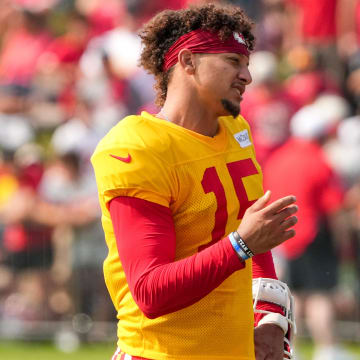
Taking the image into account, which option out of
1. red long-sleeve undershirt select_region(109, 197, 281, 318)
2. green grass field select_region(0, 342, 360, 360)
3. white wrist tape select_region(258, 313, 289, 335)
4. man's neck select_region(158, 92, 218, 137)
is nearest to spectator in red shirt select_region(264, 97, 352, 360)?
green grass field select_region(0, 342, 360, 360)

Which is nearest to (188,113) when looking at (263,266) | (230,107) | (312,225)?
(230,107)

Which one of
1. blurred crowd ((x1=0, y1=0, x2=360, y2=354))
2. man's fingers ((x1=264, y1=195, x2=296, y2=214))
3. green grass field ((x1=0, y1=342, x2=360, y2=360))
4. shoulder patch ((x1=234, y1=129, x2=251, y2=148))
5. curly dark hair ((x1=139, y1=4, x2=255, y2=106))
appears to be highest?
blurred crowd ((x1=0, y1=0, x2=360, y2=354))

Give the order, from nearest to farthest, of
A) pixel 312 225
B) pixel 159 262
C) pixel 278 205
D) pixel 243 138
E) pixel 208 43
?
1. pixel 278 205
2. pixel 159 262
3. pixel 208 43
4. pixel 243 138
5. pixel 312 225

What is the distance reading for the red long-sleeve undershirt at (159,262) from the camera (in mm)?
3227

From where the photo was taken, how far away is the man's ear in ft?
11.7

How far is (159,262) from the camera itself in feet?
10.8

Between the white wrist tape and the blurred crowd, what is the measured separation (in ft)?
15.9

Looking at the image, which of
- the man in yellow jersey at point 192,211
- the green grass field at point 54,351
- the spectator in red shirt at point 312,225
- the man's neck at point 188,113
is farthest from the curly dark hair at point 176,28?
the green grass field at point 54,351

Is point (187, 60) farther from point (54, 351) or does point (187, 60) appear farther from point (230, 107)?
point (54, 351)

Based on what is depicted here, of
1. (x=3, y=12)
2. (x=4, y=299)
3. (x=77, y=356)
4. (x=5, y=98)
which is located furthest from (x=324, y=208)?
(x=3, y=12)

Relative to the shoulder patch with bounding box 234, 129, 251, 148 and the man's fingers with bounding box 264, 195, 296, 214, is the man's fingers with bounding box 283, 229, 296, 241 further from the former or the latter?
the shoulder patch with bounding box 234, 129, 251, 148

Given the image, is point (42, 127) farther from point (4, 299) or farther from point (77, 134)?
point (4, 299)

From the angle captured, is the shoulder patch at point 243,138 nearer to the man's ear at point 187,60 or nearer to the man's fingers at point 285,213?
the man's ear at point 187,60

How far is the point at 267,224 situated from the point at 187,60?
0.77 m
